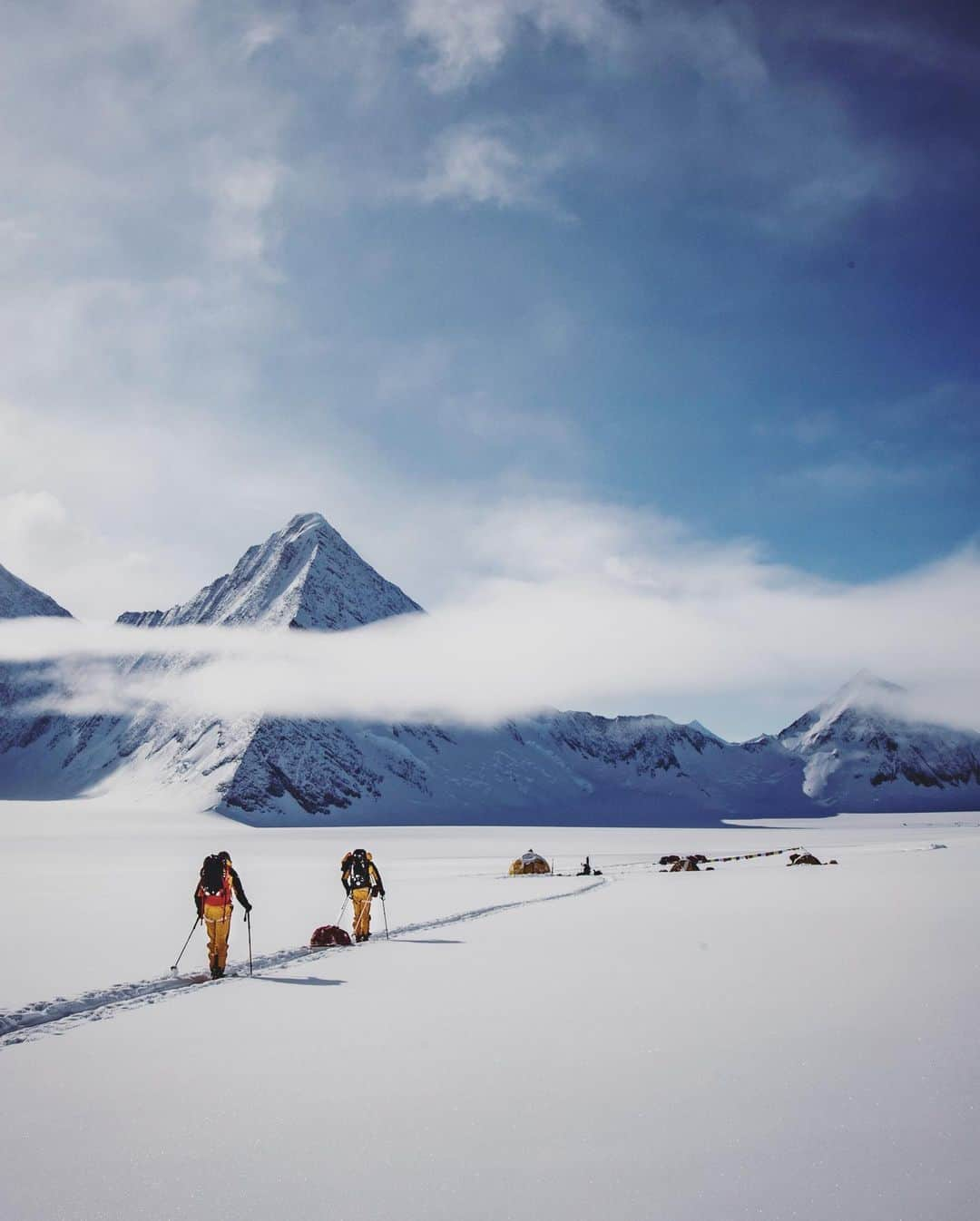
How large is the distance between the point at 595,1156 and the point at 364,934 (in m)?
12.6

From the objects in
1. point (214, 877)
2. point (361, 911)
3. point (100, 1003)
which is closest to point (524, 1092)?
point (100, 1003)

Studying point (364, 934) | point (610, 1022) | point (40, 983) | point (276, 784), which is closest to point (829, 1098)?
point (610, 1022)

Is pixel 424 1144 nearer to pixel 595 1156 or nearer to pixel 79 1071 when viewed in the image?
pixel 595 1156

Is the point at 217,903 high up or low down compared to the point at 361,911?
up

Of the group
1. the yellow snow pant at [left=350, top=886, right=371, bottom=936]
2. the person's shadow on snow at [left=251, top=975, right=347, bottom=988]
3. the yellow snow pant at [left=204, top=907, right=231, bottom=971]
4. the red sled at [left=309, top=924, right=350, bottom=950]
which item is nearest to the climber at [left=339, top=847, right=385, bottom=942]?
the yellow snow pant at [left=350, top=886, right=371, bottom=936]

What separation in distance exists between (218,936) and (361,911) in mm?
4579

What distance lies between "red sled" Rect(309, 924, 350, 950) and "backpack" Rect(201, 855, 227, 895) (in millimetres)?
3248

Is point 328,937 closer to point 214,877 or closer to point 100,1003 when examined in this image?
point 214,877

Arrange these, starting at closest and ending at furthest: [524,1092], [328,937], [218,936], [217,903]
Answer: [524,1092] < [218,936] < [217,903] < [328,937]

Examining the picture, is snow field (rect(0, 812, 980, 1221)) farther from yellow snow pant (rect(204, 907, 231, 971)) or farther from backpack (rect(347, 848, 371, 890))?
backpack (rect(347, 848, 371, 890))

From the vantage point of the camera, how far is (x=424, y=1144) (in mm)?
5781

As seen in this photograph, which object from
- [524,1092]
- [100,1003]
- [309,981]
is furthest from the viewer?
[309,981]

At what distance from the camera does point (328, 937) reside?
1659cm

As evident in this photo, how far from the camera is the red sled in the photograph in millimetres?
16422
